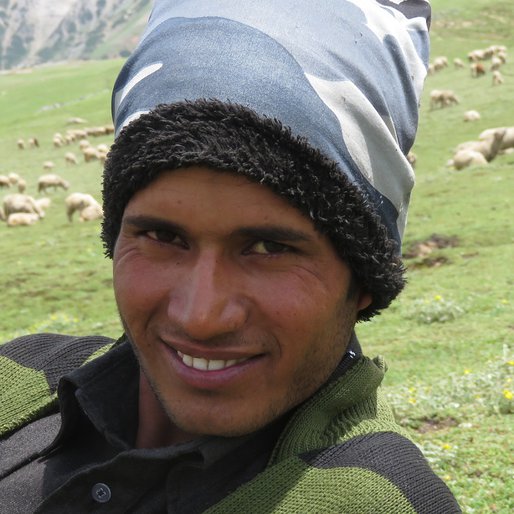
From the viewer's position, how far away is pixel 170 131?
165 centimetres

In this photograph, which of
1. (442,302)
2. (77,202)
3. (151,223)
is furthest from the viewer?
(77,202)

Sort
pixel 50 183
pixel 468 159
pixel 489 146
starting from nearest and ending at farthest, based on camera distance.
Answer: pixel 468 159, pixel 489 146, pixel 50 183

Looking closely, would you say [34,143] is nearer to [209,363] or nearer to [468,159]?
[468,159]

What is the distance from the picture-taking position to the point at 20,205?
18.5m

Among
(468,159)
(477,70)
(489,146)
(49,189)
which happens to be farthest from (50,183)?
(477,70)

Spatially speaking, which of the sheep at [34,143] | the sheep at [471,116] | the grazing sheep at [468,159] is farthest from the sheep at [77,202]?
the sheep at [34,143]

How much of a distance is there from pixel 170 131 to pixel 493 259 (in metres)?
9.14

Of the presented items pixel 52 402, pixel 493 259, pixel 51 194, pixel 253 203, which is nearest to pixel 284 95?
pixel 253 203

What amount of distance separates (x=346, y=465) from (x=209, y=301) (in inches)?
16.6

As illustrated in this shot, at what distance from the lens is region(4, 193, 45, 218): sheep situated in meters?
18.6

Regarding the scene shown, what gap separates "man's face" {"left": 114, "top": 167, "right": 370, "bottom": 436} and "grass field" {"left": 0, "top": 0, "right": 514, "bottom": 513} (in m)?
2.41

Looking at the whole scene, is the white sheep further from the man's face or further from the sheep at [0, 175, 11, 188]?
the man's face

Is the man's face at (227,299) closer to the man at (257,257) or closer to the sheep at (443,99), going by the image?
the man at (257,257)

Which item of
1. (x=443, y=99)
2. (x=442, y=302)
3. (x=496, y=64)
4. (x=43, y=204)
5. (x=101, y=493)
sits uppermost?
(x=101, y=493)
